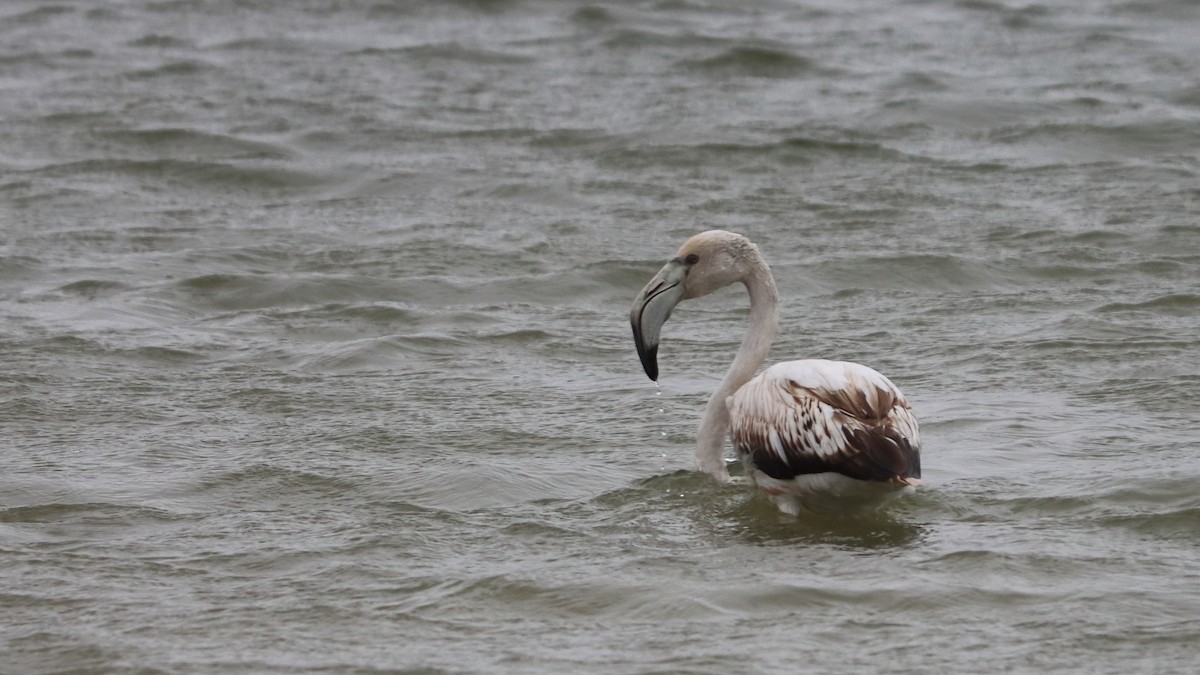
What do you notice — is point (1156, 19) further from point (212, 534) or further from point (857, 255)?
point (212, 534)

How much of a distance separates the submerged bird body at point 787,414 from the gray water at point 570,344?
0.18 metres

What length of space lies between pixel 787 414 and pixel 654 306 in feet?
3.01

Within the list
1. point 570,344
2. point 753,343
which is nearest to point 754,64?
point 570,344

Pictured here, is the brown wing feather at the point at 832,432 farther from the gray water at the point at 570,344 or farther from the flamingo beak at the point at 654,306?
the flamingo beak at the point at 654,306

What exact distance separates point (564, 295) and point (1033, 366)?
301cm

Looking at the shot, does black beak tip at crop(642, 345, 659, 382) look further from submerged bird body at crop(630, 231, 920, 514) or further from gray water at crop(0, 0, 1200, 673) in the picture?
gray water at crop(0, 0, 1200, 673)

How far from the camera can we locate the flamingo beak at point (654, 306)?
24.0 ft

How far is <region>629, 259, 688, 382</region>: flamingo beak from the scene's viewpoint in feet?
24.0

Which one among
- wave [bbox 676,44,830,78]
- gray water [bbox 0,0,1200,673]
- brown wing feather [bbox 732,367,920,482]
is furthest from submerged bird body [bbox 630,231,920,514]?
wave [bbox 676,44,830,78]

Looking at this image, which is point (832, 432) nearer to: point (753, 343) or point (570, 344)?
point (753, 343)

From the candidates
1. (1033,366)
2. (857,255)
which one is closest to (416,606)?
(1033,366)

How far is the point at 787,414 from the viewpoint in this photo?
6.65 m

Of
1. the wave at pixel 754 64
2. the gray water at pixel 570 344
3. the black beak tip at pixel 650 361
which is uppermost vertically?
the wave at pixel 754 64

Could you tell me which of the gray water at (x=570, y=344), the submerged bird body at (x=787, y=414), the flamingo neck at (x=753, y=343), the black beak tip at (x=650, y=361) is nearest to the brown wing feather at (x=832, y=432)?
the submerged bird body at (x=787, y=414)
